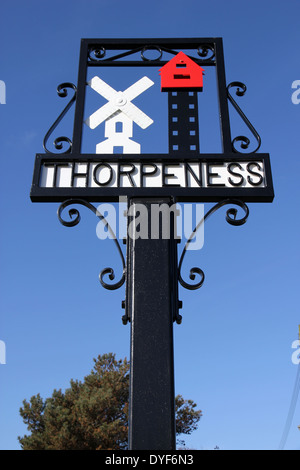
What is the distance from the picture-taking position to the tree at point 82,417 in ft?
71.4

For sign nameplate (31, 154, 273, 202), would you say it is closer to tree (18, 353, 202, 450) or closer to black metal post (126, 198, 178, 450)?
black metal post (126, 198, 178, 450)

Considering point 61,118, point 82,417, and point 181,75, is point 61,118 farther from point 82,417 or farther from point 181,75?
point 82,417

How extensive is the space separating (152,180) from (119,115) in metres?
0.64

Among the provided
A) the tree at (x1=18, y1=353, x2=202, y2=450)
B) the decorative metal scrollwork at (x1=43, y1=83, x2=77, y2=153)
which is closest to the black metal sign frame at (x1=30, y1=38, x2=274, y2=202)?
the decorative metal scrollwork at (x1=43, y1=83, x2=77, y2=153)

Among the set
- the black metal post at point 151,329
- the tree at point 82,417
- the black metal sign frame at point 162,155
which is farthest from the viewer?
the tree at point 82,417

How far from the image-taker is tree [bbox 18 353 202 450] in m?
21.8

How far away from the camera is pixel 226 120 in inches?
122

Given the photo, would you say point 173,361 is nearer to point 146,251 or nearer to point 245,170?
point 146,251

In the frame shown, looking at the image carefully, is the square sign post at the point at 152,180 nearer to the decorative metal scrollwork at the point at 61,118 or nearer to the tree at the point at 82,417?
the decorative metal scrollwork at the point at 61,118

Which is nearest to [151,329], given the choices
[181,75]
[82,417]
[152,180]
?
[152,180]

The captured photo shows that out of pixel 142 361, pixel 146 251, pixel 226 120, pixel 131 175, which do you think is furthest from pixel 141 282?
pixel 226 120

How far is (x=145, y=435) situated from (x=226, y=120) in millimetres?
1969

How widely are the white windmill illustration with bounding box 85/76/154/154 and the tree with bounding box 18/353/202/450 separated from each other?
2083cm

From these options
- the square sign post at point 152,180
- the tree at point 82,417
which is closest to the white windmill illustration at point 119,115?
the square sign post at point 152,180
